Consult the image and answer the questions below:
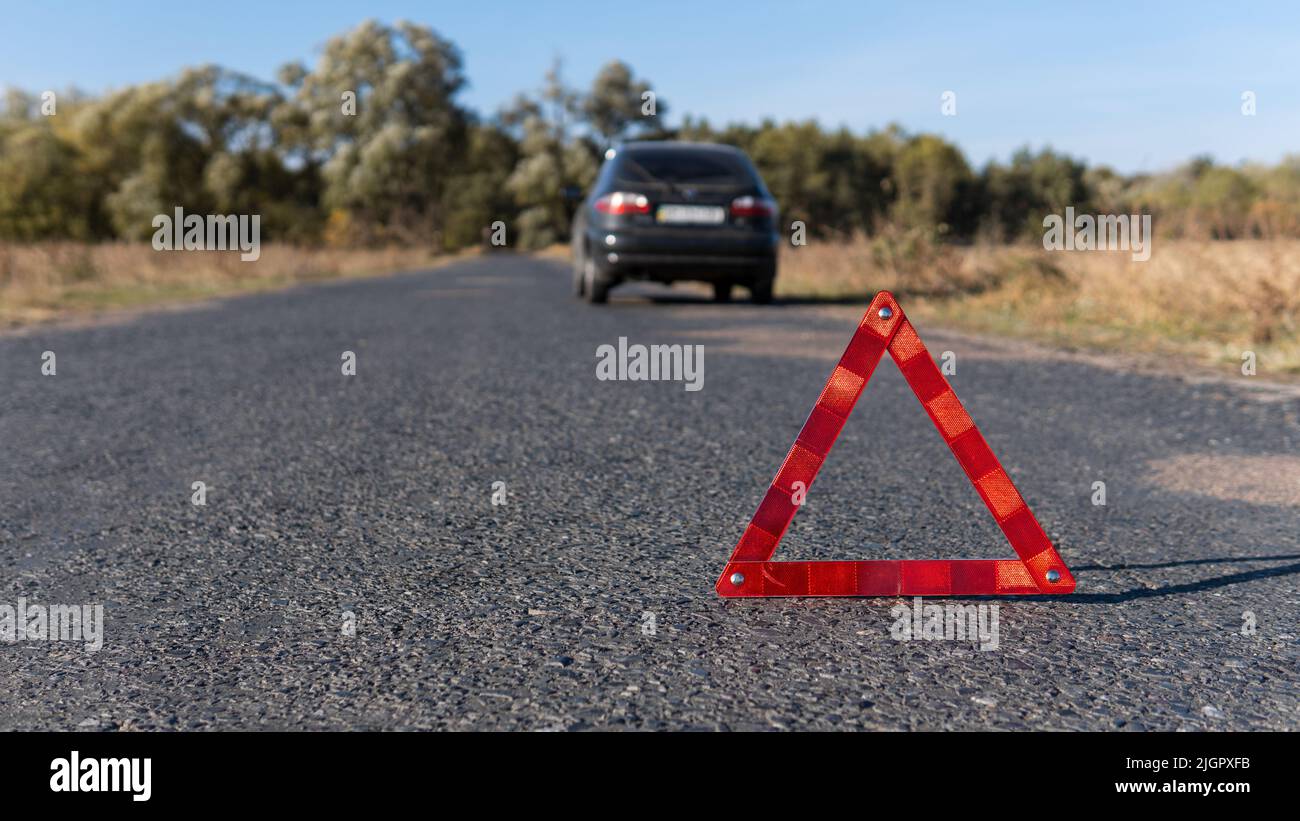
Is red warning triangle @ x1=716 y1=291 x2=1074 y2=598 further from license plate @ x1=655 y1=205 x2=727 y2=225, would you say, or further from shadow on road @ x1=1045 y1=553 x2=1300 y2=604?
license plate @ x1=655 y1=205 x2=727 y2=225

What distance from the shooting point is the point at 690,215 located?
12.1 m

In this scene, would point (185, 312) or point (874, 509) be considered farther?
point (185, 312)

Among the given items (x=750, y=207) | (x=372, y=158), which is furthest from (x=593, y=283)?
(x=372, y=158)

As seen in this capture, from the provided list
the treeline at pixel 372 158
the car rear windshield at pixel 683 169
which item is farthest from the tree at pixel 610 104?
the car rear windshield at pixel 683 169

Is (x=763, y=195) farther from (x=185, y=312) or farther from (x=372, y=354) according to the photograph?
(x=185, y=312)

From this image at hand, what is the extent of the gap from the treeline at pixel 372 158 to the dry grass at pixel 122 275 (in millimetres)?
23634

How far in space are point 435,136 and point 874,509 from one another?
212 ft

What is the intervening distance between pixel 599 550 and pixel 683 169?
31.5 ft

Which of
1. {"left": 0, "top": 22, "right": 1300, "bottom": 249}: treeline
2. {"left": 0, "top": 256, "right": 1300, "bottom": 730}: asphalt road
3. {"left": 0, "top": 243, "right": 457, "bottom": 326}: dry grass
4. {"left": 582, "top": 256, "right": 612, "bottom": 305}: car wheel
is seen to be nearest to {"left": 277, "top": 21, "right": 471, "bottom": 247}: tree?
{"left": 0, "top": 22, "right": 1300, "bottom": 249}: treeline

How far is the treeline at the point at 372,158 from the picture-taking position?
57.4m

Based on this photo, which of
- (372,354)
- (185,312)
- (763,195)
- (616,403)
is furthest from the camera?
(185,312)

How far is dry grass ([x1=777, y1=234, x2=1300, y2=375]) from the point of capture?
8828mm
